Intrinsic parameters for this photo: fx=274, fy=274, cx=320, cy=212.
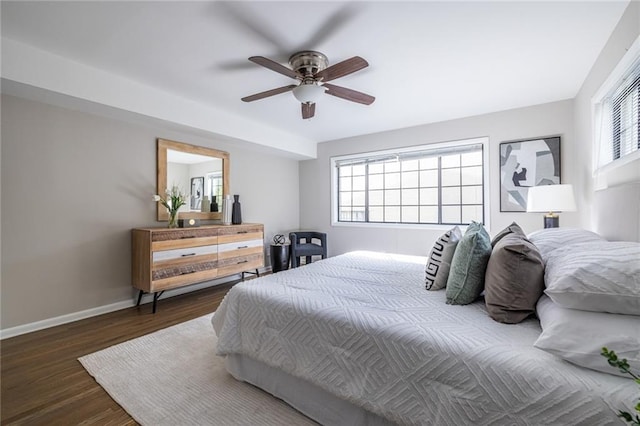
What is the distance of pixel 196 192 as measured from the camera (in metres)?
3.87

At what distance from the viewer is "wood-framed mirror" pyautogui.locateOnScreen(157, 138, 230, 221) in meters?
3.50

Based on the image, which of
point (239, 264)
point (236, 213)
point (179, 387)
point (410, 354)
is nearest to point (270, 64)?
point (410, 354)

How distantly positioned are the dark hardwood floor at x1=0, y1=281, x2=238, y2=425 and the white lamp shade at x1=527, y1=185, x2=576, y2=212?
3.64 metres

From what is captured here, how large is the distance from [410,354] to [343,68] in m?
1.98

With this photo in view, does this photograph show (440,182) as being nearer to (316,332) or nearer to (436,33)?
(436,33)

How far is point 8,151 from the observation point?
Result: 245 cm

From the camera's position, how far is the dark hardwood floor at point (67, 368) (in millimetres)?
1547

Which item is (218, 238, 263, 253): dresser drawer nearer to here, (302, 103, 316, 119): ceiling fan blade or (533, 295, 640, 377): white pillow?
(302, 103, 316, 119): ceiling fan blade

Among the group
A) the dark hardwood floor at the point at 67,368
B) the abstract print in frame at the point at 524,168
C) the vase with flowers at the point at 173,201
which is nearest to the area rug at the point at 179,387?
the dark hardwood floor at the point at 67,368

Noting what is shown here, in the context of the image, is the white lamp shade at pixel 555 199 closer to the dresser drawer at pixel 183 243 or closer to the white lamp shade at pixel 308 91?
the white lamp shade at pixel 308 91

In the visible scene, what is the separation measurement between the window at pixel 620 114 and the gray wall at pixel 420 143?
1027mm

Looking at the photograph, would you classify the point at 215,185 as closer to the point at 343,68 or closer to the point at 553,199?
the point at 343,68

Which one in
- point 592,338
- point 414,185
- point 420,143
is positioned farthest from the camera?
point 414,185

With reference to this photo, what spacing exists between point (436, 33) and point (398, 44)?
28 centimetres
